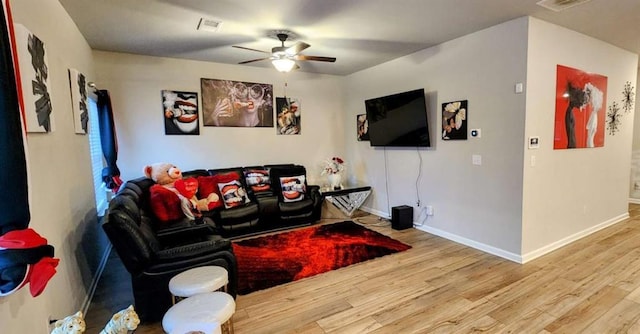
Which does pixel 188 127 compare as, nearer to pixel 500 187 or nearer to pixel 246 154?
pixel 246 154

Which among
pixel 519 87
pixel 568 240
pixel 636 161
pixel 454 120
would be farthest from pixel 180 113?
pixel 636 161

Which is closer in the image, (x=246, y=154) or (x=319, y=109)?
(x=246, y=154)

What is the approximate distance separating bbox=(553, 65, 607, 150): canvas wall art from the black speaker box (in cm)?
197

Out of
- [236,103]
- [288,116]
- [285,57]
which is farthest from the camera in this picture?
→ [288,116]

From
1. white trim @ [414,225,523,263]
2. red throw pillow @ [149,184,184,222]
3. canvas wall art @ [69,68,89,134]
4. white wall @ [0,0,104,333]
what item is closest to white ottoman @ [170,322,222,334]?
white wall @ [0,0,104,333]

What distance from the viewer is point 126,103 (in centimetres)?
436

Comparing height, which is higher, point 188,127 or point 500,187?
point 188,127

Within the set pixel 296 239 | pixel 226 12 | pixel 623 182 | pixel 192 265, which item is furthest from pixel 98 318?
pixel 623 182

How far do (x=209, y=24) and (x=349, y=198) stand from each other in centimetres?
345

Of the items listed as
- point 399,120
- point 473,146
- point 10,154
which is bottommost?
point 473,146

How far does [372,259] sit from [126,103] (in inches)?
156

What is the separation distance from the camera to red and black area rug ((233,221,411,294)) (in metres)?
3.16

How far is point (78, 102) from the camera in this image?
9.23 feet

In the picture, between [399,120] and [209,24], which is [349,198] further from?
[209,24]
